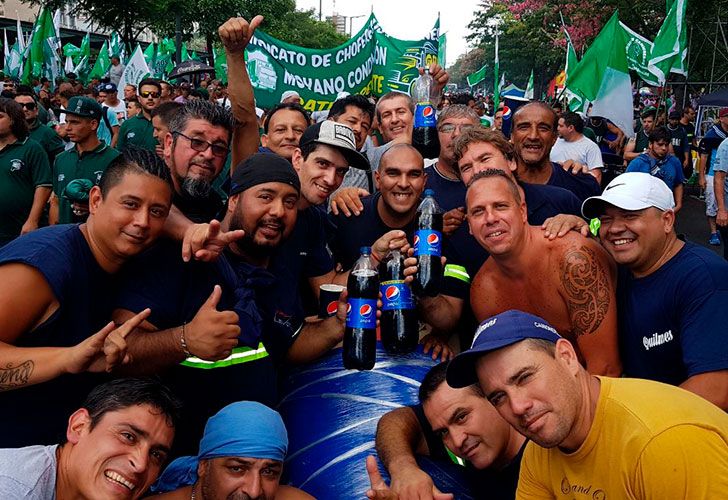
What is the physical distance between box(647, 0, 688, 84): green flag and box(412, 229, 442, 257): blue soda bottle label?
10467 millimetres

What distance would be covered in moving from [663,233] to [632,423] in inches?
62.7

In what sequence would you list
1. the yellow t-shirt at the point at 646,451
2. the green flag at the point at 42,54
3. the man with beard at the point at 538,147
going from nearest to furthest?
the yellow t-shirt at the point at 646,451, the man with beard at the point at 538,147, the green flag at the point at 42,54

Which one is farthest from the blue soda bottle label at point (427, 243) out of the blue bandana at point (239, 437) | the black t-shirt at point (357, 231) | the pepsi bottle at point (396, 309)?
the blue bandana at point (239, 437)

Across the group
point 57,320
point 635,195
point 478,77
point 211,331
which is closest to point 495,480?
point 211,331

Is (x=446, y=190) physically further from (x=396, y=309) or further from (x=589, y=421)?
(x=589, y=421)

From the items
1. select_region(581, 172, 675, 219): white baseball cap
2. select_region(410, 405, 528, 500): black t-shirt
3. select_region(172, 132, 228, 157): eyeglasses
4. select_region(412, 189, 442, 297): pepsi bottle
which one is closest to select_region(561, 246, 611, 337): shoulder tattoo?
select_region(581, 172, 675, 219): white baseball cap

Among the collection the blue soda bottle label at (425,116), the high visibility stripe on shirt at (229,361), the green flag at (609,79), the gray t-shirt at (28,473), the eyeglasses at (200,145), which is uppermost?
the green flag at (609,79)

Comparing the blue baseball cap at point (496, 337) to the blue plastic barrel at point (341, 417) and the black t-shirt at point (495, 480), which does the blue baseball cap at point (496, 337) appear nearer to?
the black t-shirt at point (495, 480)

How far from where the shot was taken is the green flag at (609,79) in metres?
10.7

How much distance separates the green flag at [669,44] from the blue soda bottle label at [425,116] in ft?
27.7

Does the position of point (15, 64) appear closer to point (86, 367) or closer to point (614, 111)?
point (614, 111)

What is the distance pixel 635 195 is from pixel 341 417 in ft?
6.60

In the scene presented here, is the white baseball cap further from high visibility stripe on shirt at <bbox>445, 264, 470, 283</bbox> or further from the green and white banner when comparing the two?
the green and white banner

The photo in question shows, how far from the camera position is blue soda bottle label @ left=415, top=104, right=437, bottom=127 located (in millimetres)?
6207
